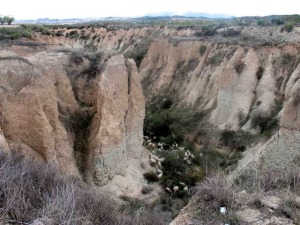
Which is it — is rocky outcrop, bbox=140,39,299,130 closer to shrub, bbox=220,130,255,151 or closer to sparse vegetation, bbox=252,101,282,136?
sparse vegetation, bbox=252,101,282,136

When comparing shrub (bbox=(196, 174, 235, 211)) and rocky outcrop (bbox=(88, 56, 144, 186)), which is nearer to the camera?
shrub (bbox=(196, 174, 235, 211))

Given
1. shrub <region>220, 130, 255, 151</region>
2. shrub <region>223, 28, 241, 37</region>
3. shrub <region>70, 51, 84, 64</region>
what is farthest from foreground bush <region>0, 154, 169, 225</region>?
shrub <region>223, 28, 241, 37</region>

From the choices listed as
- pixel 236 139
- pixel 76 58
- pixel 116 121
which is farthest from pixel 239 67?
pixel 76 58

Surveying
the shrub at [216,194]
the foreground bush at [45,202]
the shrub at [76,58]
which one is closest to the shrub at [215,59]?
the shrub at [76,58]

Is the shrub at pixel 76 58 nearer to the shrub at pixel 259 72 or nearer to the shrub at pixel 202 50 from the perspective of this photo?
the shrub at pixel 259 72

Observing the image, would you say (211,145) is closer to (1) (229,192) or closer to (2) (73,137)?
(2) (73,137)

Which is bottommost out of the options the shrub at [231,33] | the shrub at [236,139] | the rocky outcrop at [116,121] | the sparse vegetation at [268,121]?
the shrub at [236,139]

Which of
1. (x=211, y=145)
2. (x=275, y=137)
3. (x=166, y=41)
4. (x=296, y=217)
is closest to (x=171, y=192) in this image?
(x=275, y=137)
